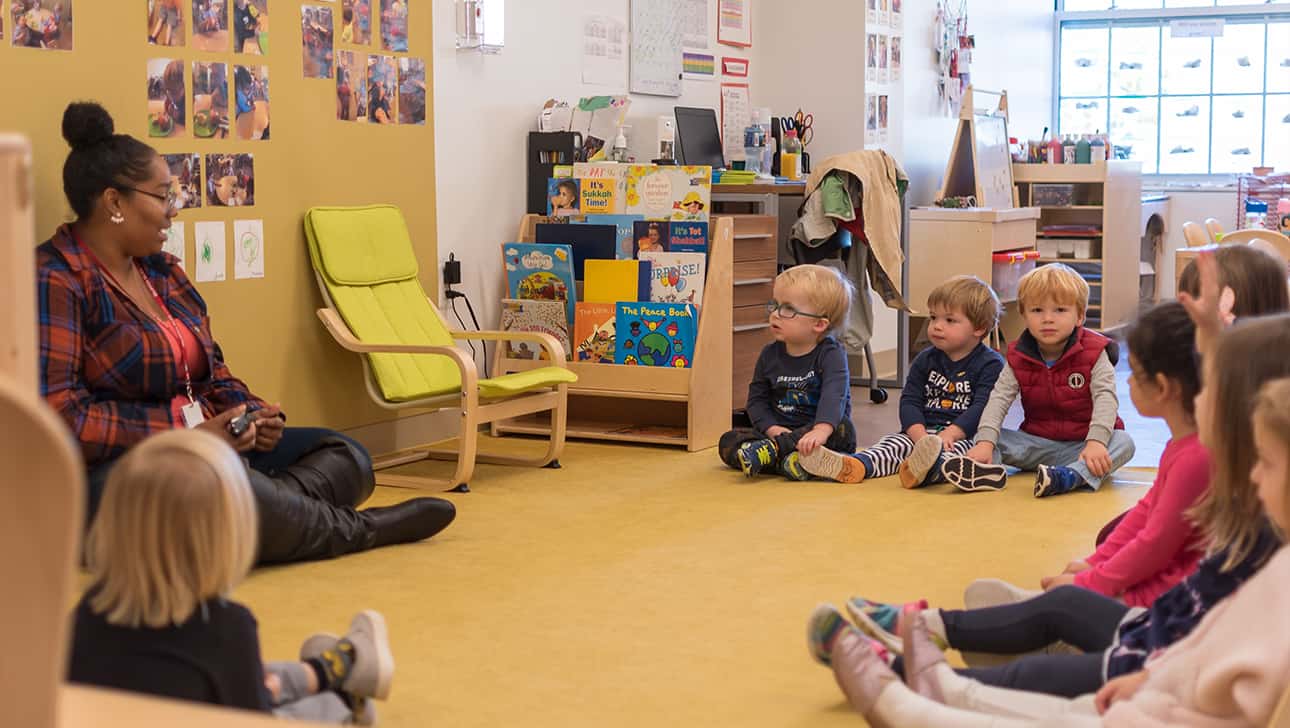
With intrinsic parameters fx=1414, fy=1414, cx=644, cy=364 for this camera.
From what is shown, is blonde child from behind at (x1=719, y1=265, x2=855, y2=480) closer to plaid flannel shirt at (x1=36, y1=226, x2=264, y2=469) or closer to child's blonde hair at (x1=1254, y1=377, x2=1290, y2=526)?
plaid flannel shirt at (x1=36, y1=226, x2=264, y2=469)

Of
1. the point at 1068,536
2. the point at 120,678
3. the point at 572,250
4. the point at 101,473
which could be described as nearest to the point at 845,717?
the point at 120,678

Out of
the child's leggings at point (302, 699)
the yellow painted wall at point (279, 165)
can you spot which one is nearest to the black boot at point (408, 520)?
the yellow painted wall at point (279, 165)

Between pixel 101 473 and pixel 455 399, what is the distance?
1.45 m

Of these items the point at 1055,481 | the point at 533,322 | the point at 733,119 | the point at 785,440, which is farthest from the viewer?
the point at 733,119

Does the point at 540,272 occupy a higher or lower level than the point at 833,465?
higher

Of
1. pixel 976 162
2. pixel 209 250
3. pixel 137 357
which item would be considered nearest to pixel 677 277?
pixel 209 250

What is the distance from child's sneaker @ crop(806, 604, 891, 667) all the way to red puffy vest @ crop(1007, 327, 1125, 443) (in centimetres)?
222

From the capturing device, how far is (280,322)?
4273mm

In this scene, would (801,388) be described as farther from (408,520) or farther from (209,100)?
(209,100)

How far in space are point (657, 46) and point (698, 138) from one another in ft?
1.41

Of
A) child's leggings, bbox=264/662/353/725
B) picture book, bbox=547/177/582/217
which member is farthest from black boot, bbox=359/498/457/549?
picture book, bbox=547/177/582/217

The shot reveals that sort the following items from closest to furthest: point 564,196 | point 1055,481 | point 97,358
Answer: point 97,358, point 1055,481, point 564,196

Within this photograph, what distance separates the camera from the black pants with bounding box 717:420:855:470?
14.3 feet

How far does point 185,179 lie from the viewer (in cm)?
390
